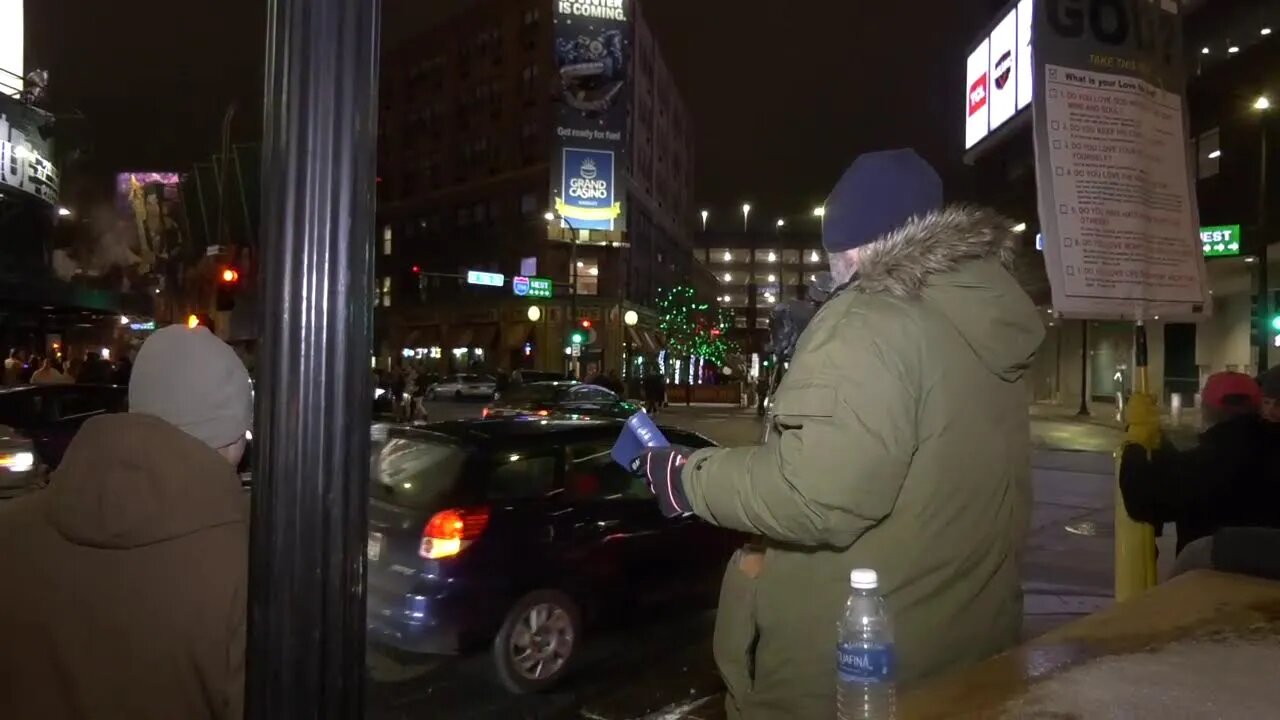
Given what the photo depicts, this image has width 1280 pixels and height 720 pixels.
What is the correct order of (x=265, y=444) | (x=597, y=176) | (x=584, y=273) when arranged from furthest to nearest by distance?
(x=584, y=273)
(x=597, y=176)
(x=265, y=444)

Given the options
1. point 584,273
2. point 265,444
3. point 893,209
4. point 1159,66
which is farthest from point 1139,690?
point 584,273

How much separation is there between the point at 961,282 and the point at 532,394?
67.3 ft

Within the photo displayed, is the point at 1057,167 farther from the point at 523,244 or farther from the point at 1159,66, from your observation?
the point at 523,244

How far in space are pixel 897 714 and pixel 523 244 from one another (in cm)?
5930

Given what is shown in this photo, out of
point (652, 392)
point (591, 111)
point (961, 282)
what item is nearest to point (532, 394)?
point (652, 392)

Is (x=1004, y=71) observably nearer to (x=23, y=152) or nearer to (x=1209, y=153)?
(x=23, y=152)

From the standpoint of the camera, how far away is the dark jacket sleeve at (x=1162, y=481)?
4398 millimetres

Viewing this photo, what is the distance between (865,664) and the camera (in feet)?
6.43

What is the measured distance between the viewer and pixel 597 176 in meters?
51.6

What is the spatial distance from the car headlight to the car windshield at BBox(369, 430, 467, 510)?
5.37m

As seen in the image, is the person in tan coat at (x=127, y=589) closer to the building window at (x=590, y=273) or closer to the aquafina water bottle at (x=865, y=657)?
the aquafina water bottle at (x=865, y=657)

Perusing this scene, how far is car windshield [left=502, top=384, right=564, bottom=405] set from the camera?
22.1m

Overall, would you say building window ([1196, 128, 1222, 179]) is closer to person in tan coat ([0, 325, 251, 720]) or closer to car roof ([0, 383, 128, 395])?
car roof ([0, 383, 128, 395])

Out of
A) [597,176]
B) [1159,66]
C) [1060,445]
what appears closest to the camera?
[1159,66]
